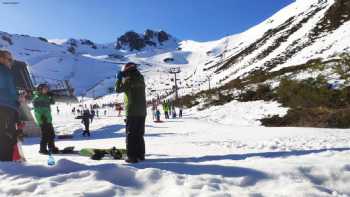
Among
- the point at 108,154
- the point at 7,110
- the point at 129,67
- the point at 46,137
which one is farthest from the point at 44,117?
the point at 129,67

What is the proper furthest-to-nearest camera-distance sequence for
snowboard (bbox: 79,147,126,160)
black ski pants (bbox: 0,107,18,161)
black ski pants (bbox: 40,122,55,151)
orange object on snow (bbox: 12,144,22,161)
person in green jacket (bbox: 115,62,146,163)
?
black ski pants (bbox: 40,122,55,151), snowboard (bbox: 79,147,126,160), person in green jacket (bbox: 115,62,146,163), orange object on snow (bbox: 12,144,22,161), black ski pants (bbox: 0,107,18,161)

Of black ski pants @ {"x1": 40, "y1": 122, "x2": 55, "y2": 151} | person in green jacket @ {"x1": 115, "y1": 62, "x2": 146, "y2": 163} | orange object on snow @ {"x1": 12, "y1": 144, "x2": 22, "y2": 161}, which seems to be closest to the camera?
orange object on snow @ {"x1": 12, "y1": 144, "x2": 22, "y2": 161}

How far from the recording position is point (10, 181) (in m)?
5.86

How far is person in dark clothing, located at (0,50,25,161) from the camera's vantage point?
7.44m

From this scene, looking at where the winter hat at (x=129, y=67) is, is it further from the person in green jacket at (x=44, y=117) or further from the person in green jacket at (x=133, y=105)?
the person in green jacket at (x=44, y=117)

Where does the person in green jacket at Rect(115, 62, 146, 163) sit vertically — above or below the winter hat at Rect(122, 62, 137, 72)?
below

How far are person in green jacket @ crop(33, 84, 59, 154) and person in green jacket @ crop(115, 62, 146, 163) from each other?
3738 mm

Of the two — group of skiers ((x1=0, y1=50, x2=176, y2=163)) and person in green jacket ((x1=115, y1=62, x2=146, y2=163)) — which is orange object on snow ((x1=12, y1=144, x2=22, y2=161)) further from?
person in green jacket ((x1=115, y1=62, x2=146, y2=163))

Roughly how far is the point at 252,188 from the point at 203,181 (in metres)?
0.64

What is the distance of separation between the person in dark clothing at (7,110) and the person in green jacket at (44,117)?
12.6ft

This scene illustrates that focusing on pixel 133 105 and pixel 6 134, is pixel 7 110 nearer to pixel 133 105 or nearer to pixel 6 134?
pixel 6 134

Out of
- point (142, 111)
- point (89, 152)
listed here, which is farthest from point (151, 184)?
point (89, 152)

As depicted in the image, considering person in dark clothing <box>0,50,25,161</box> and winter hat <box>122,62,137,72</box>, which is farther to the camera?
winter hat <box>122,62,137,72</box>

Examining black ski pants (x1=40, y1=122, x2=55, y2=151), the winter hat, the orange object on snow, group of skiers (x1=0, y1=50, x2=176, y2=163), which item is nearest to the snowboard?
group of skiers (x1=0, y1=50, x2=176, y2=163)
